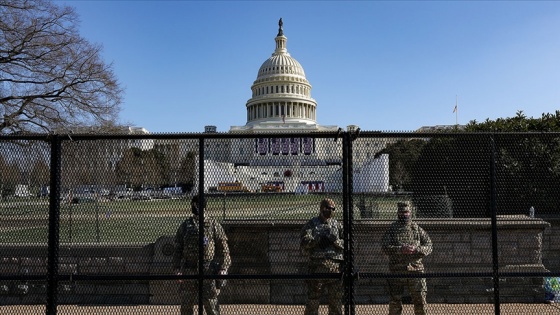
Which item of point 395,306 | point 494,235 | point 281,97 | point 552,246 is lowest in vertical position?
point 395,306

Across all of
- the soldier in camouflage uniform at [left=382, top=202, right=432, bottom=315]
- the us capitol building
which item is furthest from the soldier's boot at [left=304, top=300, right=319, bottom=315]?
the us capitol building

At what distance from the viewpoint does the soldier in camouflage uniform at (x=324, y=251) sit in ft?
16.6

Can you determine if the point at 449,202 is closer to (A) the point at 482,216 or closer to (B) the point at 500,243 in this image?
(A) the point at 482,216

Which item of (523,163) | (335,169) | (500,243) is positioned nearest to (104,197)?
(335,169)

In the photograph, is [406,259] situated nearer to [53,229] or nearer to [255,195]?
[255,195]

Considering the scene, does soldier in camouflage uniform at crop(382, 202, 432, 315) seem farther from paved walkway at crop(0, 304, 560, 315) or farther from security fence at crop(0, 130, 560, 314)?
paved walkway at crop(0, 304, 560, 315)

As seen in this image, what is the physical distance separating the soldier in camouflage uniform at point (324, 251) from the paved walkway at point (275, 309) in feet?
3.21

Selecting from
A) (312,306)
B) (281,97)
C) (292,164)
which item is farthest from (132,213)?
(281,97)

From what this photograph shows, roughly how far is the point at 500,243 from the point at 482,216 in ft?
5.10

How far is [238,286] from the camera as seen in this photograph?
6566 millimetres

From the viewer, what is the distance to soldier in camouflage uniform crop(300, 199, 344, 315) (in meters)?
5.07

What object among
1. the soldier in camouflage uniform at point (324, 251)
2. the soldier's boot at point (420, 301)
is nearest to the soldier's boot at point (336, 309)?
the soldier in camouflage uniform at point (324, 251)

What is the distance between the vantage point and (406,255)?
5270mm

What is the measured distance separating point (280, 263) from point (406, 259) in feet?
5.33
